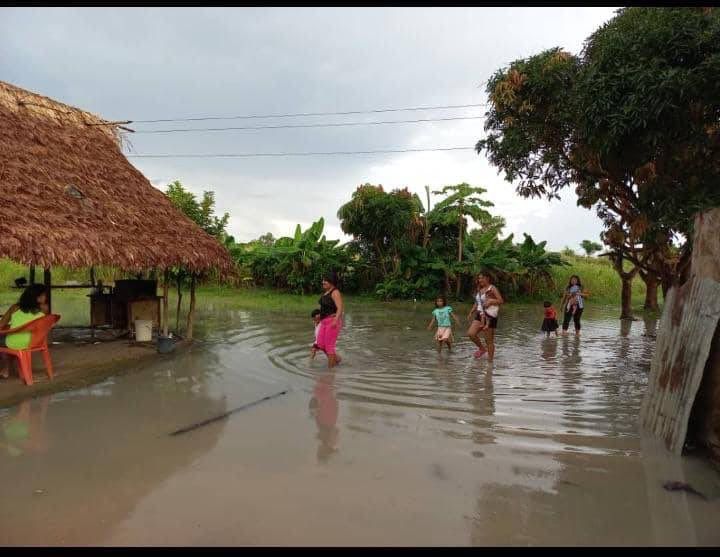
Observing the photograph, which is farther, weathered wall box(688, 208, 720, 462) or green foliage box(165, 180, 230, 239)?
green foliage box(165, 180, 230, 239)

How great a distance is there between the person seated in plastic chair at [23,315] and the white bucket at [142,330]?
2896 millimetres

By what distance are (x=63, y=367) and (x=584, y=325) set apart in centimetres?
1336

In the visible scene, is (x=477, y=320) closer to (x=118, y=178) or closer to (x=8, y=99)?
(x=118, y=178)

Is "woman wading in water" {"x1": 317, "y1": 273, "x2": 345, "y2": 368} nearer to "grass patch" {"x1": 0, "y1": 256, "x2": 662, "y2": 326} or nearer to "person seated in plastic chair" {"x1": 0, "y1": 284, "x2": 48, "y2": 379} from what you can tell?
"person seated in plastic chair" {"x1": 0, "y1": 284, "x2": 48, "y2": 379}

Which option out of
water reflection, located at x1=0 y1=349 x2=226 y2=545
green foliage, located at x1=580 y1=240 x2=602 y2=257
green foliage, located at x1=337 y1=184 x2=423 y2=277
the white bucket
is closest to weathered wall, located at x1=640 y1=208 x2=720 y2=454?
water reflection, located at x1=0 y1=349 x2=226 y2=545

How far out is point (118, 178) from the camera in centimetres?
1052

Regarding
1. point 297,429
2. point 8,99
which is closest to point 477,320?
point 297,429

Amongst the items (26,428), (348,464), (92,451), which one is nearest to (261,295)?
(26,428)

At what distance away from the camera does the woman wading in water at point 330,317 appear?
8.43 metres

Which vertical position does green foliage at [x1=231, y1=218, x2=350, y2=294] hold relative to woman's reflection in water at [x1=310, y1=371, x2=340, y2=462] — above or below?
above

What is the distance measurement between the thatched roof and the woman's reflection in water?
141 inches

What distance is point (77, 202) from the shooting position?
29.0 ft

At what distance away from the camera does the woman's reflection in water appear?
4.89m

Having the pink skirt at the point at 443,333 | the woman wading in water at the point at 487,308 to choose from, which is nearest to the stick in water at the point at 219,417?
the woman wading in water at the point at 487,308
